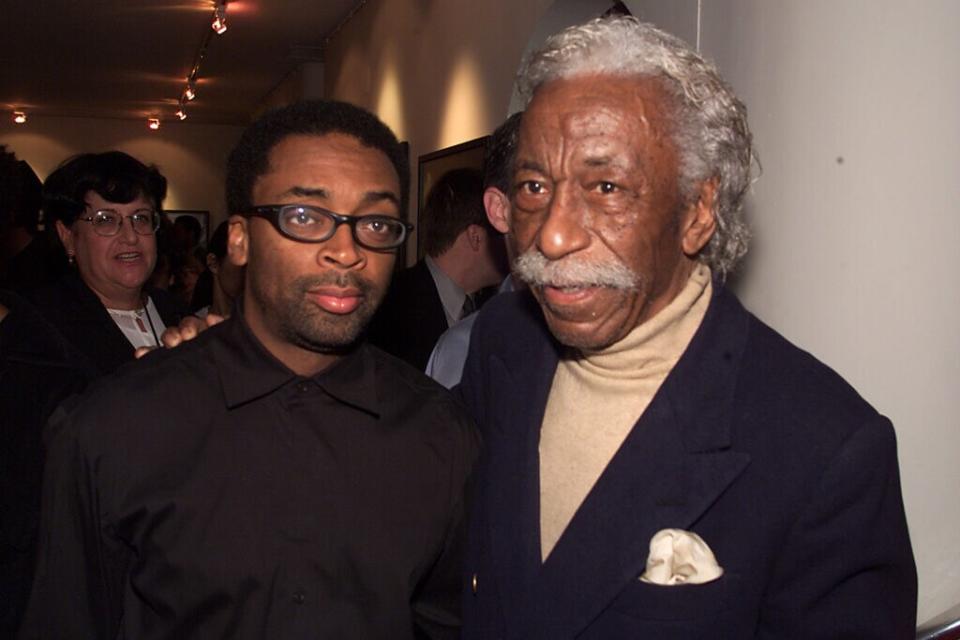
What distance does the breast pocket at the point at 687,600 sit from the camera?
54.6 inches

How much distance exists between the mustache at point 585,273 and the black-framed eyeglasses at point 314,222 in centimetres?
35

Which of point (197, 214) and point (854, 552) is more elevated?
point (197, 214)

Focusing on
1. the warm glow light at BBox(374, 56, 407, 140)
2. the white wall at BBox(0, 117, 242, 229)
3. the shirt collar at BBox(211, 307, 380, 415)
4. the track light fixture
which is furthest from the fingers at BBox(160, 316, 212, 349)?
the white wall at BBox(0, 117, 242, 229)

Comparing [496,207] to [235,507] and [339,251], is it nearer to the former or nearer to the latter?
[339,251]

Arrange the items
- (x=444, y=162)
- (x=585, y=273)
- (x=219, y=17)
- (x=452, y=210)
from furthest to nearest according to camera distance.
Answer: (x=219, y=17), (x=444, y=162), (x=452, y=210), (x=585, y=273)

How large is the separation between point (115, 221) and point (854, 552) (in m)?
2.25

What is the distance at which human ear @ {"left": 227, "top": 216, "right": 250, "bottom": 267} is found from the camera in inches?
68.2

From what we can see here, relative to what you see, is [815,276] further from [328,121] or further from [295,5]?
[295,5]

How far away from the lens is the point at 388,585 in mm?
1609

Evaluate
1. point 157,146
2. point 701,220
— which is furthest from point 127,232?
point 157,146

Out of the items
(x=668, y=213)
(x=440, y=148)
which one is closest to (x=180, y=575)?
(x=668, y=213)

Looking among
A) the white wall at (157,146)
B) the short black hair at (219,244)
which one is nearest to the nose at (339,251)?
the short black hair at (219,244)

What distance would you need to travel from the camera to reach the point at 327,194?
1.65 meters

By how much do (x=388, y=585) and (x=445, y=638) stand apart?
0.22 meters
